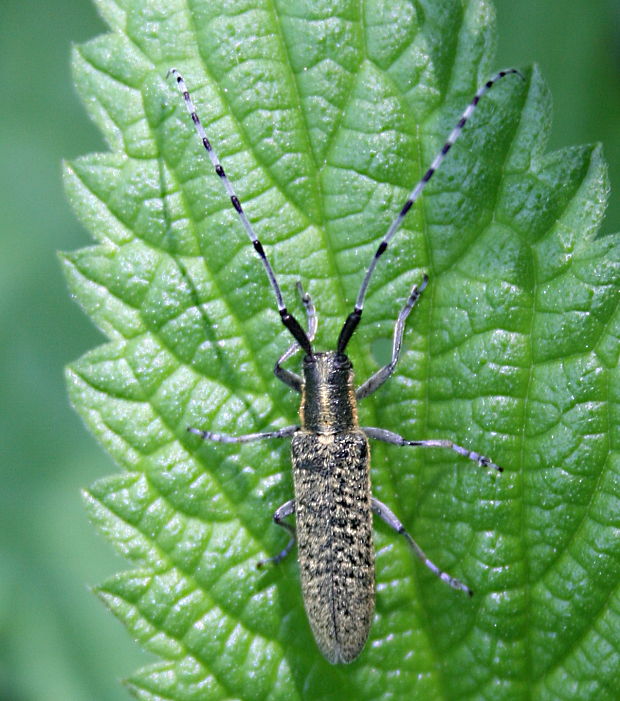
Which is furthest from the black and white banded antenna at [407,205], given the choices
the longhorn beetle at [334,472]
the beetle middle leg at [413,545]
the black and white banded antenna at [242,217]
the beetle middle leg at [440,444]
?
the beetle middle leg at [413,545]

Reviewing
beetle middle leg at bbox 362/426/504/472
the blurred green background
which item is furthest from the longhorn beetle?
the blurred green background

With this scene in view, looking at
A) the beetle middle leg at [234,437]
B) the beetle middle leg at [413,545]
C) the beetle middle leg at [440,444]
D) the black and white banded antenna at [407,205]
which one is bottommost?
the beetle middle leg at [413,545]

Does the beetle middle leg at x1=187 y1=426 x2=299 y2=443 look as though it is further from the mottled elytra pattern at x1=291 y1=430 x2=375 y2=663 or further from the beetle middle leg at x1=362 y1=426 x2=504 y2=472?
Answer: the beetle middle leg at x1=362 y1=426 x2=504 y2=472

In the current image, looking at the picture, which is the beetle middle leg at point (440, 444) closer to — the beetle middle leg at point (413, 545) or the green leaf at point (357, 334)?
the green leaf at point (357, 334)

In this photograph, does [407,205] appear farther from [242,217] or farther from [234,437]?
[234,437]

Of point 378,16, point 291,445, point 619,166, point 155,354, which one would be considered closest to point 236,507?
point 291,445

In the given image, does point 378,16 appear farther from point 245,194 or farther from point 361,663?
point 361,663
